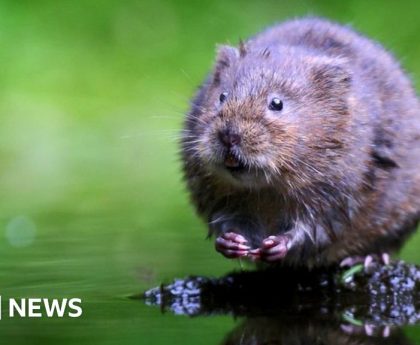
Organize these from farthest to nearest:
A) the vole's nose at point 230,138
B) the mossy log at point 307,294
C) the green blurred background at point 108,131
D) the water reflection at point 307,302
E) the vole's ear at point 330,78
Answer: the green blurred background at point 108,131 < the vole's ear at point 330,78 < the mossy log at point 307,294 < the vole's nose at point 230,138 < the water reflection at point 307,302

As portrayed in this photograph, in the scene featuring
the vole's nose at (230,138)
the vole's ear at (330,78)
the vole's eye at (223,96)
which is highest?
the vole's ear at (330,78)

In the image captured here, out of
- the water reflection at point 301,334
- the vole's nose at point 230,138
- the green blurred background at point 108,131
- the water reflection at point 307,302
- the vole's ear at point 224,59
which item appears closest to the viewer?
the water reflection at point 301,334

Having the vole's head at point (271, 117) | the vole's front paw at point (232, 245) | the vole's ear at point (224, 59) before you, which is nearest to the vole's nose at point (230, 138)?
the vole's head at point (271, 117)

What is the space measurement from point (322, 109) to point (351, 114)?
0.15 m

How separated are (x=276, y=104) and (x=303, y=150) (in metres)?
0.23

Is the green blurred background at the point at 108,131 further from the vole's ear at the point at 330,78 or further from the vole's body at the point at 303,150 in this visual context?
the vole's ear at the point at 330,78

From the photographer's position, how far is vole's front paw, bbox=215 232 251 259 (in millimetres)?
6000

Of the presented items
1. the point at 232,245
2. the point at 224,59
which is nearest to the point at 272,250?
the point at 232,245

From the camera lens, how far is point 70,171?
11.2 meters

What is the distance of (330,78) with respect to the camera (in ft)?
20.8

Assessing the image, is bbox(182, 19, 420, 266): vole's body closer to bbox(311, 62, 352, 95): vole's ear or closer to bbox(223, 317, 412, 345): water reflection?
bbox(311, 62, 352, 95): vole's ear

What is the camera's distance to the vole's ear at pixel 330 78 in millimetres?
6316

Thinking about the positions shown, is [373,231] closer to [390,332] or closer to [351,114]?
[351,114]

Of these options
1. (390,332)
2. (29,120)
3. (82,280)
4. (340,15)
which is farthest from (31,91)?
(390,332)
